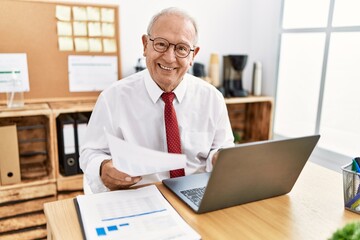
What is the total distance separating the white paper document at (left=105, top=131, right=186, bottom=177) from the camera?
906 millimetres

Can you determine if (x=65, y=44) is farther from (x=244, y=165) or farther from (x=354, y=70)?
(x=354, y=70)

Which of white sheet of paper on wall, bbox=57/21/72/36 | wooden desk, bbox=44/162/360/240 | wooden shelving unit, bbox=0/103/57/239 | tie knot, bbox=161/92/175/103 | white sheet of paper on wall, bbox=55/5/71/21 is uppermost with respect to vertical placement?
white sheet of paper on wall, bbox=55/5/71/21

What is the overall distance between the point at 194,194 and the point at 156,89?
550 millimetres

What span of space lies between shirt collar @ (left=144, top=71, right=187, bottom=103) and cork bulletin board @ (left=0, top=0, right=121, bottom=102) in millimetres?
1005

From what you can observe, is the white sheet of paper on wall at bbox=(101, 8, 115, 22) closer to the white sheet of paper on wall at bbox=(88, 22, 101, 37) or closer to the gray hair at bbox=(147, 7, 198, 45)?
the white sheet of paper on wall at bbox=(88, 22, 101, 37)

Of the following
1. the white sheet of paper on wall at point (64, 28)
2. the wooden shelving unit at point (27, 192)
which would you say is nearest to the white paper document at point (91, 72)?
the white sheet of paper on wall at point (64, 28)

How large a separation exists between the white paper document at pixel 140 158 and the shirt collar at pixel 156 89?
540mm

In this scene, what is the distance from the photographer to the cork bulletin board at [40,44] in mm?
2080

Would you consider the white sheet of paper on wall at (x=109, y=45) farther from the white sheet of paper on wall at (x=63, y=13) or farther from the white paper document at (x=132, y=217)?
the white paper document at (x=132, y=217)

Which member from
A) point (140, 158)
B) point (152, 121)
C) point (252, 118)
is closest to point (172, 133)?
point (152, 121)

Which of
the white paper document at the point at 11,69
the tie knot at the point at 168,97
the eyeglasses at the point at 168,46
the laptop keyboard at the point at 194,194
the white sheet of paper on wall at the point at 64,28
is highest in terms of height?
the white sheet of paper on wall at the point at 64,28

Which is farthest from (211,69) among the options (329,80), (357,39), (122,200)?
(122,200)

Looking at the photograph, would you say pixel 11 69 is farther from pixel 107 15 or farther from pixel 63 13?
pixel 107 15

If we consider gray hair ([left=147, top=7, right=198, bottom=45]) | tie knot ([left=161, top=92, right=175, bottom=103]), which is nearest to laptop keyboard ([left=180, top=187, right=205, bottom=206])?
tie knot ([left=161, top=92, right=175, bottom=103])
